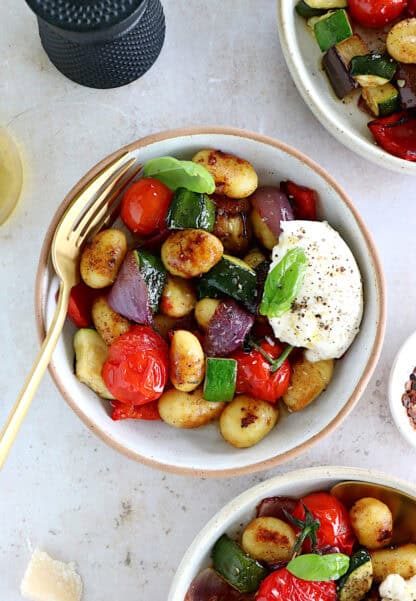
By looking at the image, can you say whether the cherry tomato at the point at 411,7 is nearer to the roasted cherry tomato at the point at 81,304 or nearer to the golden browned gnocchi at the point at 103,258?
the golden browned gnocchi at the point at 103,258

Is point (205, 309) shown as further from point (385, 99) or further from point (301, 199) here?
point (385, 99)

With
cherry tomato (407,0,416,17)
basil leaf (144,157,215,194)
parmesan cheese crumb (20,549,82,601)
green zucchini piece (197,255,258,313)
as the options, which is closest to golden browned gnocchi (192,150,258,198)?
basil leaf (144,157,215,194)

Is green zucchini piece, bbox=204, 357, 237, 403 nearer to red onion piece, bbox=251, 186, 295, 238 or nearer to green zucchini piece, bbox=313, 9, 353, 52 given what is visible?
red onion piece, bbox=251, 186, 295, 238

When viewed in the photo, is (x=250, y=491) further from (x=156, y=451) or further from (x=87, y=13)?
(x=87, y=13)

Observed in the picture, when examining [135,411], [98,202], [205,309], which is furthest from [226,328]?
[98,202]

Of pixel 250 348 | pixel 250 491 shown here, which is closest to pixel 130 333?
pixel 250 348
